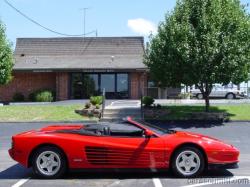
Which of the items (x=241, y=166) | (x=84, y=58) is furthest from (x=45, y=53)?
(x=241, y=166)

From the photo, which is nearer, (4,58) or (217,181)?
(217,181)

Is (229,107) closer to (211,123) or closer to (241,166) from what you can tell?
(211,123)

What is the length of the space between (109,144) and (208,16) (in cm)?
1313

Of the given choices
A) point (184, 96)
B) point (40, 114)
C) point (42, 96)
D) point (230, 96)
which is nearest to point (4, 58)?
point (40, 114)

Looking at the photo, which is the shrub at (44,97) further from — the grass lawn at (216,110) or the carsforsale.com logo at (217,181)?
the carsforsale.com logo at (217,181)

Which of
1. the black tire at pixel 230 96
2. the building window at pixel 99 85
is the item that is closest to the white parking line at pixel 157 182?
the building window at pixel 99 85

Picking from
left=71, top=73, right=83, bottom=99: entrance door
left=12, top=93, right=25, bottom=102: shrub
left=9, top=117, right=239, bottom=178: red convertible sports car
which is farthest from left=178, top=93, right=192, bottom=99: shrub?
left=9, top=117, right=239, bottom=178: red convertible sports car

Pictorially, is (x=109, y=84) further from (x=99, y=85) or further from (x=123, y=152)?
(x=123, y=152)

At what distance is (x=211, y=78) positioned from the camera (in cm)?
2181

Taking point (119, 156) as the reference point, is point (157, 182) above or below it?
below

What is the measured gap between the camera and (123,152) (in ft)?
33.6

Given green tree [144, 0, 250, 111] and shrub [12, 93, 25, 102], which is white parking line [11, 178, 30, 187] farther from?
shrub [12, 93, 25, 102]

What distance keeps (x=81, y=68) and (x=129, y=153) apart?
28279 millimetres

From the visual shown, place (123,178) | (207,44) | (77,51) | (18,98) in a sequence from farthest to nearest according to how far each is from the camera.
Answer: (77,51) → (18,98) → (207,44) → (123,178)
